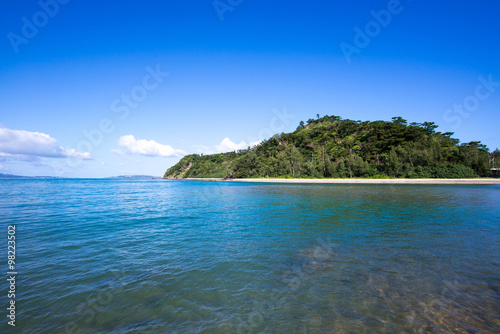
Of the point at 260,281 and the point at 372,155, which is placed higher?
the point at 372,155

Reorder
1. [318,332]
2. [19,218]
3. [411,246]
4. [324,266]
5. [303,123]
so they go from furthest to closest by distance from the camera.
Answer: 1. [303,123]
2. [19,218]
3. [411,246]
4. [324,266]
5. [318,332]

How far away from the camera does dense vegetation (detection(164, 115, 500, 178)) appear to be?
71.5 m

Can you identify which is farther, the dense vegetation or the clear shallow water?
the dense vegetation

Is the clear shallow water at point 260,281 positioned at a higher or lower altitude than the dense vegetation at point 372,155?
lower

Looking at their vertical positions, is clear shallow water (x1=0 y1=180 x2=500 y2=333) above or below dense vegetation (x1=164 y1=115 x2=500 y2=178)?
below

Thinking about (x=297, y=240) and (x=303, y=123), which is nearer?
(x=297, y=240)

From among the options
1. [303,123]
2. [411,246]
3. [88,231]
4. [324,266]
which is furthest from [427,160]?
[303,123]

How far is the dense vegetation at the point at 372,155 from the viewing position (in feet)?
235

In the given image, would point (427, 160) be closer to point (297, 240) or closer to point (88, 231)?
point (297, 240)

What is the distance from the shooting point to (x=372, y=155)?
3674 inches

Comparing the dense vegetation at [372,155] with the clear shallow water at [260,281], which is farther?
the dense vegetation at [372,155]

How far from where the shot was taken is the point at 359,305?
479 cm

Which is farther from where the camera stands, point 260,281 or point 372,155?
point 372,155

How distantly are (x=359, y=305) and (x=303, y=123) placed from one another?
190375 mm
